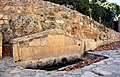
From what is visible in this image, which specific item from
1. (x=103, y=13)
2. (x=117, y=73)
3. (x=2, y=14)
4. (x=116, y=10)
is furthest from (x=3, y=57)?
(x=116, y=10)

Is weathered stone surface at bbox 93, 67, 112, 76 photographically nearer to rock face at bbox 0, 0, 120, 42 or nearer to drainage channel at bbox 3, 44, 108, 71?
drainage channel at bbox 3, 44, 108, 71

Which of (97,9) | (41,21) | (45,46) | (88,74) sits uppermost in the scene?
(97,9)

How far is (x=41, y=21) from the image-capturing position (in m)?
6.82

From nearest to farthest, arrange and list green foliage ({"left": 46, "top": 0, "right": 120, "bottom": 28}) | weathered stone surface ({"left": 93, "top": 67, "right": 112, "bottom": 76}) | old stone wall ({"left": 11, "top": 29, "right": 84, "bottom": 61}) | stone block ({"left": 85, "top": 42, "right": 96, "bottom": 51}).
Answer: weathered stone surface ({"left": 93, "top": 67, "right": 112, "bottom": 76})
old stone wall ({"left": 11, "top": 29, "right": 84, "bottom": 61})
stone block ({"left": 85, "top": 42, "right": 96, "bottom": 51})
green foliage ({"left": 46, "top": 0, "right": 120, "bottom": 28})

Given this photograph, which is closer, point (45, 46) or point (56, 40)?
point (45, 46)

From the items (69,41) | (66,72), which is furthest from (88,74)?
(69,41)

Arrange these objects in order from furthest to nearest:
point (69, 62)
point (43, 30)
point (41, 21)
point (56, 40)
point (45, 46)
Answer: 1. point (41, 21)
2. point (43, 30)
3. point (69, 62)
4. point (56, 40)
5. point (45, 46)

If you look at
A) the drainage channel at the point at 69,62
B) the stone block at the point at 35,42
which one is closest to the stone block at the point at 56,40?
the stone block at the point at 35,42

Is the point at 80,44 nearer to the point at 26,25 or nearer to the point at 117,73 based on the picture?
the point at 26,25

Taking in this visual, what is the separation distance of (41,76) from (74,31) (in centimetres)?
482

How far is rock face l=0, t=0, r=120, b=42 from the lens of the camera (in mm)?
6180

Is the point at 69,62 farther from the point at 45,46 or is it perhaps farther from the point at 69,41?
the point at 45,46

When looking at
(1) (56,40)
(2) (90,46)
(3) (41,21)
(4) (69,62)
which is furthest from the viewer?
(2) (90,46)

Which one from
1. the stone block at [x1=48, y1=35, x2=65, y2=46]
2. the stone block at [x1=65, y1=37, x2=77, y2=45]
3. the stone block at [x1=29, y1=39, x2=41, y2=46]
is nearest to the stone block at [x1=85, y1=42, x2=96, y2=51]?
the stone block at [x1=65, y1=37, x2=77, y2=45]
